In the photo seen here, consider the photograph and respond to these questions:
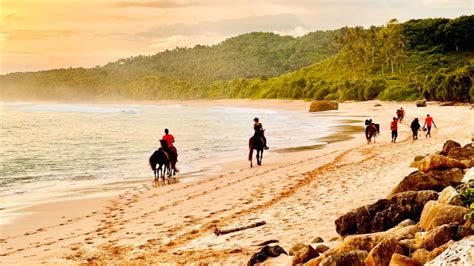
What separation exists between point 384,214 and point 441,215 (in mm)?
1708

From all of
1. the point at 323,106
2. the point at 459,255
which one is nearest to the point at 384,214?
the point at 459,255

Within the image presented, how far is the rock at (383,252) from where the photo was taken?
695 cm

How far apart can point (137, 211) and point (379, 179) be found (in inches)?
316

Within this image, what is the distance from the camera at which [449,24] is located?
137125 mm

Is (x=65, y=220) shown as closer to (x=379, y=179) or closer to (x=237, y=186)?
(x=237, y=186)

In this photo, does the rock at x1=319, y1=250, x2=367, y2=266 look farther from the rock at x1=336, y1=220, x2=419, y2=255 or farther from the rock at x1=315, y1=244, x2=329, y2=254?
the rock at x1=315, y1=244, x2=329, y2=254

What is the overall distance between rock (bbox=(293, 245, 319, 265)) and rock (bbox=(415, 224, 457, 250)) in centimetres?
188

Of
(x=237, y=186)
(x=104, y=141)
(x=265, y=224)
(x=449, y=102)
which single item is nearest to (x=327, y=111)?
(x=449, y=102)

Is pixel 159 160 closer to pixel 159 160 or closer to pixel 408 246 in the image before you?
pixel 159 160

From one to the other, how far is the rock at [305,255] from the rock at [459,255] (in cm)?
311

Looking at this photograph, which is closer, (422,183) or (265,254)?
(265,254)

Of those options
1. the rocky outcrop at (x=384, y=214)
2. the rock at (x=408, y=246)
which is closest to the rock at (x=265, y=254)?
the rocky outcrop at (x=384, y=214)

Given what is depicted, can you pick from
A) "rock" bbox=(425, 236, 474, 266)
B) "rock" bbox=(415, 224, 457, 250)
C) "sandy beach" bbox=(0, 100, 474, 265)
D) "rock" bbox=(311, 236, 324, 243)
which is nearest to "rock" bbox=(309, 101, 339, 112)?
"sandy beach" bbox=(0, 100, 474, 265)

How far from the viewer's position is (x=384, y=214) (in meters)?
9.47
